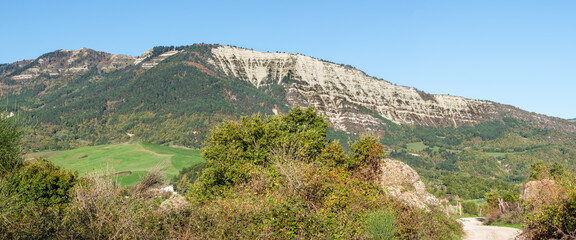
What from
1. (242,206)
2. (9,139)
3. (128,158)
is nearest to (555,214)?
(242,206)

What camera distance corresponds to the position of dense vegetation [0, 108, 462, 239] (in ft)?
35.5

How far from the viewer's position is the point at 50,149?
6939 inches

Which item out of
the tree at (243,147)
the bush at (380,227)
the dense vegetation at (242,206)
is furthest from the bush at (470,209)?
the bush at (380,227)

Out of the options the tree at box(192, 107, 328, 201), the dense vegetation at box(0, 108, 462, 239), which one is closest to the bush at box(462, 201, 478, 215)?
the dense vegetation at box(0, 108, 462, 239)

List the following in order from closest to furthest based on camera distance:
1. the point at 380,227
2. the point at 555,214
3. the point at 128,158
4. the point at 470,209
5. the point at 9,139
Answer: the point at 9,139 < the point at 555,214 < the point at 380,227 < the point at 470,209 < the point at 128,158

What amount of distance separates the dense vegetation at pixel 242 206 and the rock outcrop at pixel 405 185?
120cm

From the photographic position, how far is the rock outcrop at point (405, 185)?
24.2 meters

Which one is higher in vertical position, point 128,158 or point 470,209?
point 470,209

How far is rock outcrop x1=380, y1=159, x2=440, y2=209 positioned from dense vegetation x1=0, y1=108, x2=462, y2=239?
3.94 ft

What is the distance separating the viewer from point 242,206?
14219 mm

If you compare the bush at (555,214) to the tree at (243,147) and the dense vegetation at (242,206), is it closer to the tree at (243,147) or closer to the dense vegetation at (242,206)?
the dense vegetation at (242,206)

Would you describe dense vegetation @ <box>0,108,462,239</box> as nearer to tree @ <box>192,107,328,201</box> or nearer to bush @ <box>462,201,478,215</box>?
tree @ <box>192,107,328,201</box>

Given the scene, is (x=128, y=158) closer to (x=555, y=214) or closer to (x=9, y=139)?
(x=9, y=139)

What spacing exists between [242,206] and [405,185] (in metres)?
16.6
